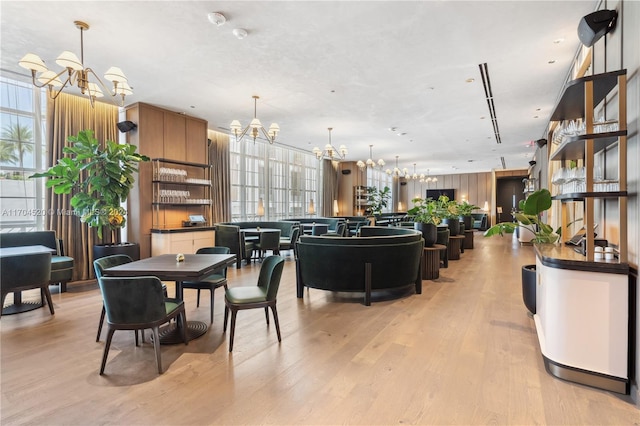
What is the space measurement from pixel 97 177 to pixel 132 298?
154 inches

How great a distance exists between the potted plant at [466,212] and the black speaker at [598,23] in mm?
Result: 6822

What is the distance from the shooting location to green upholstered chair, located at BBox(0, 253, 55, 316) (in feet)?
12.9

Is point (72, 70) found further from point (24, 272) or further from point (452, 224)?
point (452, 224)

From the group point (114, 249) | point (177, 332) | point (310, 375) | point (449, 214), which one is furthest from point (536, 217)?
point (114, 249)

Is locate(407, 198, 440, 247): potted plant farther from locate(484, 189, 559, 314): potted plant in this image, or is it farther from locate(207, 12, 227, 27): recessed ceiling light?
locate(207, 12, 227, 27): recessed ceiling light

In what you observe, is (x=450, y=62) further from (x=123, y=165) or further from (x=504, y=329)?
(x=123, y=165)

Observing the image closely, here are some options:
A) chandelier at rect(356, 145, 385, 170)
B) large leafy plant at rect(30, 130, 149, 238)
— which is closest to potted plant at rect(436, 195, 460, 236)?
chandelier at rect(356, 145, 385, 170)

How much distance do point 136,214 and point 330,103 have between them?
464 cm

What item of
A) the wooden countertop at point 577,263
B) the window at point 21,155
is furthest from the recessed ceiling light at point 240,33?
the window at point 21,155

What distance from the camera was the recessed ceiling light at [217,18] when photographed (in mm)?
3573

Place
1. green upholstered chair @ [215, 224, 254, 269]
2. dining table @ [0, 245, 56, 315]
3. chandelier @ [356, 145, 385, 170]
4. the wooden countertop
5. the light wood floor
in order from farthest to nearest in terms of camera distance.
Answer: chandelier @ [356, 145, 385, 170] < green upholstered chair @ [215, 224, 254, 269] < dining table @ [0, 245, 56, 315] < the wooden countertop < the light wood floor

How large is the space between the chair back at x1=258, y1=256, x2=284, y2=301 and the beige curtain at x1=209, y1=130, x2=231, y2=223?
18.5ft

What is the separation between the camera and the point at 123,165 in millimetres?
5859

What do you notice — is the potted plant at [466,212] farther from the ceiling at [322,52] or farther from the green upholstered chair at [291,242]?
the green upholstered chair at [291,242]
